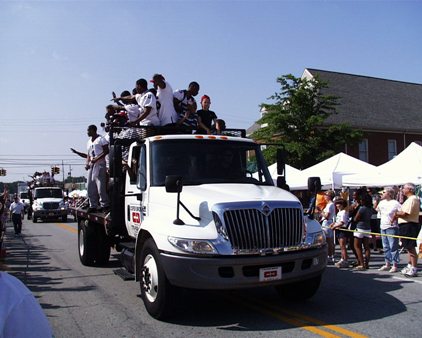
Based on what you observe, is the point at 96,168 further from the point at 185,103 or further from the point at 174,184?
the point at 174,184

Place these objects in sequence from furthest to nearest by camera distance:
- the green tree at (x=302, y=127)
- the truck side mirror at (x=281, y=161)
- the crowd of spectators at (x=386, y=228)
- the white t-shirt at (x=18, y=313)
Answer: the green tree at (x=302, y=127) → the crowd of spectators at (x=386, y=228) → the truck side mirror at (x=281, y=161) → the white t-shirt at (x=18, y=313)

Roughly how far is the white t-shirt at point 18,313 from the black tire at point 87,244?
8.54 m

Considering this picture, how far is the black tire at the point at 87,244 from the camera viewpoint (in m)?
10.0

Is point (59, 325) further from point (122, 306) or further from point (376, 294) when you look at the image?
point (376, 294)

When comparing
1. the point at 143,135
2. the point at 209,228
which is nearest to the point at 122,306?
the point at 209,228

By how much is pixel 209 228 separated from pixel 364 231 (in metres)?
5.60

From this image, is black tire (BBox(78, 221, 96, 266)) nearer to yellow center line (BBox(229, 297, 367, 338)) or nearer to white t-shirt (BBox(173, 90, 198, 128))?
white t-shirt (BBox(173, 90, 198, 128))

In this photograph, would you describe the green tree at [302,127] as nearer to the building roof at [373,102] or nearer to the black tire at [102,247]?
the building roof at [373,102]

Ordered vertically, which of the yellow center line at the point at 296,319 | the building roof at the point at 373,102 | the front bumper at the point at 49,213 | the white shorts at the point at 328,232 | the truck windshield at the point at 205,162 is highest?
the building roof at the point at 373,102

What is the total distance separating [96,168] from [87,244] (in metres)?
1.73

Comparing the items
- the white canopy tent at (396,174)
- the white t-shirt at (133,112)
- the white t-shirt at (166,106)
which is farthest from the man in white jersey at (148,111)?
the white canopy tent at (396,174)

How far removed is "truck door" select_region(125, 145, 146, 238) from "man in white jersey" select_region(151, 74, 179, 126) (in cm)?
120

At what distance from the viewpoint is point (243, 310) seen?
6.38m

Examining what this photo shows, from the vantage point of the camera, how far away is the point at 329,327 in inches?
216
